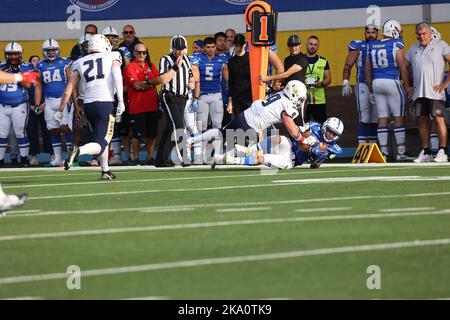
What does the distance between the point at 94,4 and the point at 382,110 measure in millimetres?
5902

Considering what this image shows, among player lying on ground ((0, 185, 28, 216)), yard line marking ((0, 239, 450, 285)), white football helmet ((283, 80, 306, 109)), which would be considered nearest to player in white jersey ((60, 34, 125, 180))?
white football helmet ((283, 80, 306, 109))

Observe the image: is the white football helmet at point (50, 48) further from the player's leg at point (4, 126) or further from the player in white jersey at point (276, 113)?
the player in white jersey at point (276, 113)

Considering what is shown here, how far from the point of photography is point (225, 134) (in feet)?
55.5

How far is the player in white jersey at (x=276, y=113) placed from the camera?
51.8 feet

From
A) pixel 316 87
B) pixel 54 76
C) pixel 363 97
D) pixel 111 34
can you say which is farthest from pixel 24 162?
pixel 363 97

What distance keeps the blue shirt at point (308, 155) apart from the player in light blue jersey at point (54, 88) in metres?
4.61

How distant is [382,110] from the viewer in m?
Answer: 18.9

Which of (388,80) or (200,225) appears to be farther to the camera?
(388,80)

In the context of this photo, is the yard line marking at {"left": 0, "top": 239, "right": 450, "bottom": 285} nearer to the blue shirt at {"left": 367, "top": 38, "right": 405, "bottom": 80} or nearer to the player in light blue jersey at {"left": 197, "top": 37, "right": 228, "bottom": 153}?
the blue shirt at {"left": 367, "top": 38, "right": 405, "bottom": 80}

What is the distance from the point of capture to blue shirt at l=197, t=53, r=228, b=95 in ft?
63.6

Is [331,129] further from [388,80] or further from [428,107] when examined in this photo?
[388,80]

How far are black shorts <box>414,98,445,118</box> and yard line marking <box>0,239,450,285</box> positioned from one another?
930 centimetres

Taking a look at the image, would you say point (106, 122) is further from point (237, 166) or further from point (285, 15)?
point (285, 15)

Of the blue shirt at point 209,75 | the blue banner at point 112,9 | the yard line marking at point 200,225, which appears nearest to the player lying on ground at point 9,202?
the yard line marking at point 200,225
